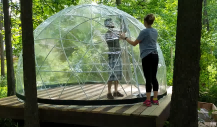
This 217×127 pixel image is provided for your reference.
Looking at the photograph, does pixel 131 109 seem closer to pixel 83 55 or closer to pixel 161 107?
pixel 161 107

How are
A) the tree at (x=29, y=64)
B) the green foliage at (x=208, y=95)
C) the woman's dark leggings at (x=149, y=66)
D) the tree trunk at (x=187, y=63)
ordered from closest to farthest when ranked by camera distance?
the tree trunk at (x=187, y=63)
the tree at (x=29, y=64)
the woman's dark leggings at (x=149, y=66)
the green foliage at (x=208, y=95)

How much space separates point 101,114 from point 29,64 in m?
1.76

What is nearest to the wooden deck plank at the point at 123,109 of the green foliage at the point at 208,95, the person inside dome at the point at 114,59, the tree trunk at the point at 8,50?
the person inside dome at the point at 114,59

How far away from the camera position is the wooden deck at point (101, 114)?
436 centimetres

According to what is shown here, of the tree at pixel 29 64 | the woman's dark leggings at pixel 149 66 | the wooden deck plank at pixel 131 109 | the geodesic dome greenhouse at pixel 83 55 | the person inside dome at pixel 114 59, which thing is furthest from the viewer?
the geodesic dome greenhouse at pixel 83 55

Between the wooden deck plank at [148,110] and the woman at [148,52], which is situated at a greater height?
the woman at [148,52]

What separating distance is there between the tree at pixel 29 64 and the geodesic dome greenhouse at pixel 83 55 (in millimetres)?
1054

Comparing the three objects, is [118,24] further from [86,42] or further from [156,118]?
[156,118]

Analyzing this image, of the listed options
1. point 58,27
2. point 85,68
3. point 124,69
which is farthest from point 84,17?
point 124,69

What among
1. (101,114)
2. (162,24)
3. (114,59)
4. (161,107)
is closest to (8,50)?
(114,59)

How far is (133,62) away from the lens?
218 inches

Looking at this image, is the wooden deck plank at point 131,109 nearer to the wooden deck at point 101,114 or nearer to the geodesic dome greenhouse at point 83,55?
the wooden deck at point 101,114

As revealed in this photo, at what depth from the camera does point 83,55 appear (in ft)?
17.8

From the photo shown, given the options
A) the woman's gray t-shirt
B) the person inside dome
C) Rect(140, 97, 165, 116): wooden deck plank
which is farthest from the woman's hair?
Rect(140, 97, 165, 116): wooden deck plank
